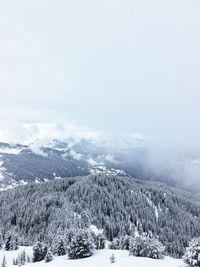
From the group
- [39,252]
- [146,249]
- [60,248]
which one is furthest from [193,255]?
[39,252]

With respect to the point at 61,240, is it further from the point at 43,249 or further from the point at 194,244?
the point at 194,244

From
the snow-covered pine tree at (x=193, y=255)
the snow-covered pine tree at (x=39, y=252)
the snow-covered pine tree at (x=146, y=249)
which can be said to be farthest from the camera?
the snow-covered pine tree at (x=39, y=252)

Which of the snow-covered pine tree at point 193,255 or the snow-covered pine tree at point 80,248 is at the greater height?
the snow-covered pine tree at point 80,248

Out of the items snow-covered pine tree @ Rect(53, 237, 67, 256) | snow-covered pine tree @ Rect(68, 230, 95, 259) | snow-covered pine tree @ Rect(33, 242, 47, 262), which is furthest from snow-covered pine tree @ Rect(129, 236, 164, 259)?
snow-covered pine tree @ Rect(33, 242, 47, 262)

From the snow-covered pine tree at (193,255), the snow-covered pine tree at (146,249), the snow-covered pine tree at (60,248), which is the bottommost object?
the snow-covered pine tree at (193,255)

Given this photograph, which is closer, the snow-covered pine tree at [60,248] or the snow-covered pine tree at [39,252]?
the snow-covered pine tree at [39,252]

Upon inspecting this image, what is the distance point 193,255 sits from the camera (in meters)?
54.5

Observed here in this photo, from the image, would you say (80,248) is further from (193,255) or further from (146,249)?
(193,255)

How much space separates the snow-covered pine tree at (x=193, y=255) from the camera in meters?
54.0

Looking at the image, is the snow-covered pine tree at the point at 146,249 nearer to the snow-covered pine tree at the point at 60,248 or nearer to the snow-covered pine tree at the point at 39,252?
the snow-covered pine tree at the point at 60,248

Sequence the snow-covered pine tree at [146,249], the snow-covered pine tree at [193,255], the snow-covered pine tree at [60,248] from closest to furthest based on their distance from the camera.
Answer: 1. the snow-covered pine tree at [193,255]
2. the snow-covered pine tree at [146,249]
3. the snow-covered pine tree at [60,248]

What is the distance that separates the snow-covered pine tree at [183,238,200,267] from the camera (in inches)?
2125

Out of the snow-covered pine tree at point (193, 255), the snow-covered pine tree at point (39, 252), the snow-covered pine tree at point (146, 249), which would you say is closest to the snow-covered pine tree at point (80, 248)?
the snow-covered pine tree at point (146, 249)

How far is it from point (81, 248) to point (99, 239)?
2058 inches
